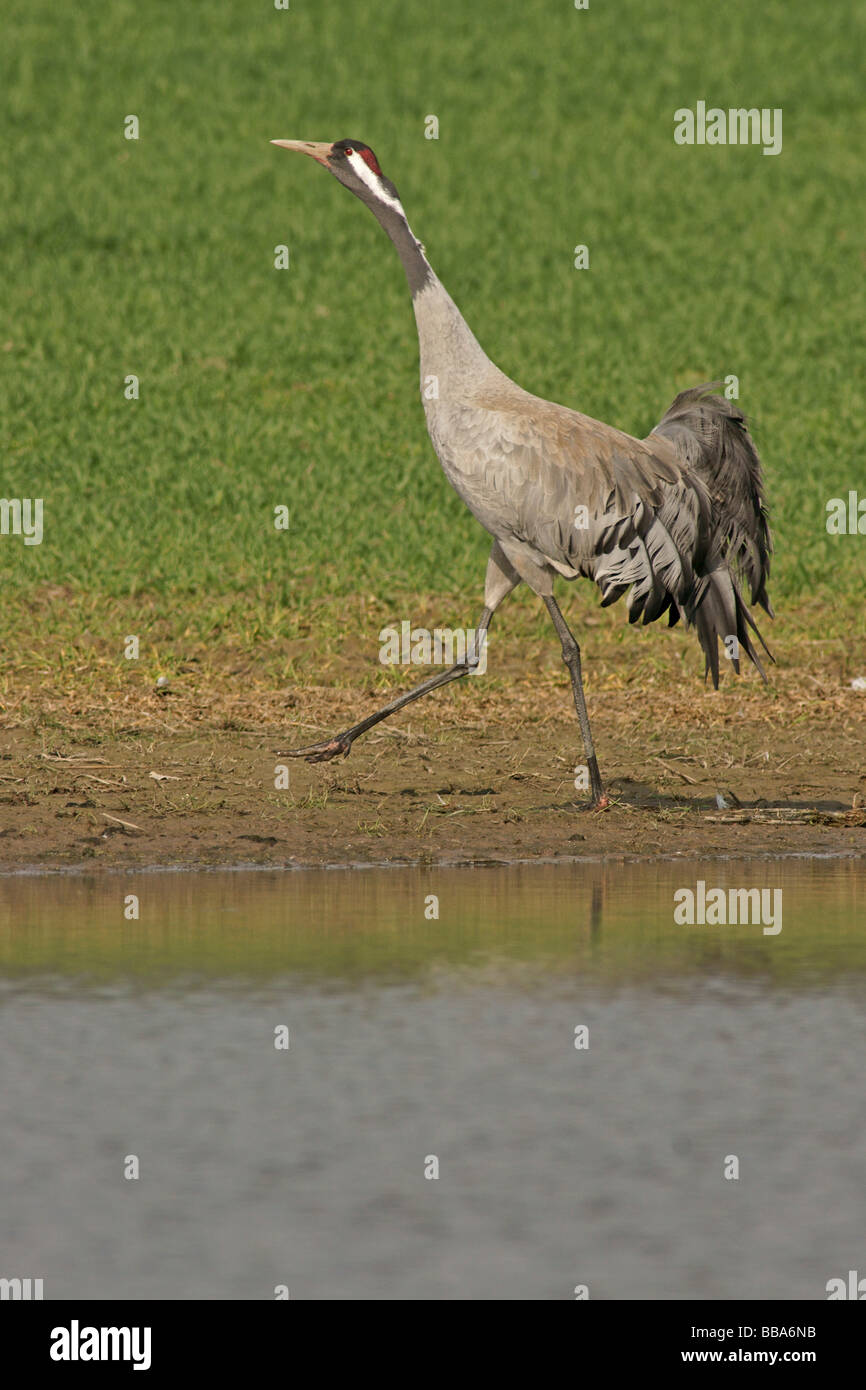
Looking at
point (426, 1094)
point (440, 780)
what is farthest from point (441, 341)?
point (426, 1094)

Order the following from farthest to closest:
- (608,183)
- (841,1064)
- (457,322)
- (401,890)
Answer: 1. (608,183)
2. (457,322)
3. (401,890)
4. (841,1064)

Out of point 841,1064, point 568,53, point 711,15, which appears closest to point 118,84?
point 568,53

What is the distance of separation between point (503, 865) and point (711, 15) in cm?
2404

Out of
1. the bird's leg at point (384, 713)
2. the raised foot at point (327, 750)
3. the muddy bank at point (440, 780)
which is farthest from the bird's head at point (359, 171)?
the muddy bank at point (440, 780)

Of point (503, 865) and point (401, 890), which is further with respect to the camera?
point (503, 865)

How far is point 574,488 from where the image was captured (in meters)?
10.3

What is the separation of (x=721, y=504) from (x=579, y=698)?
1.26 metres

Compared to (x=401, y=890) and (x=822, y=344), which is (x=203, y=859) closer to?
(x=401, y=890)

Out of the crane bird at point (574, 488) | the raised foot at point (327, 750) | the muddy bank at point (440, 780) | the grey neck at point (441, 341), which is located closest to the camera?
the muddy bank at point (440, 780)

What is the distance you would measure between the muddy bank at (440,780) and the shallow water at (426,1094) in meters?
0.92

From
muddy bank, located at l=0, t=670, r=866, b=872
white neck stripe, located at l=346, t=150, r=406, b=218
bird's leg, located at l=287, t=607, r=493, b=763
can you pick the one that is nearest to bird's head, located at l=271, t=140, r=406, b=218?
white neck stripe, located at l=346, t=150, r=406, b=218

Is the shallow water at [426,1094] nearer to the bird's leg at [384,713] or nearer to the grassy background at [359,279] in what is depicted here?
the bird's leg at [384,713]

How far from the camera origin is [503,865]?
9.59 m

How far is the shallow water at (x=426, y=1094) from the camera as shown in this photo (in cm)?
500
